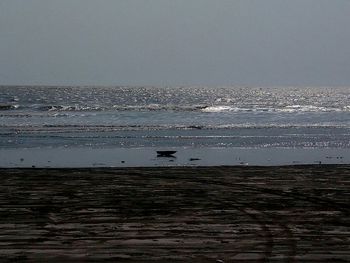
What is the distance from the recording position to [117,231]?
8.30 metres

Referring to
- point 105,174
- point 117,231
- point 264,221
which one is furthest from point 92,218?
point 105,174

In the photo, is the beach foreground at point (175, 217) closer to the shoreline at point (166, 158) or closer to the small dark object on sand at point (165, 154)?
the shoreline at point (166, 158)

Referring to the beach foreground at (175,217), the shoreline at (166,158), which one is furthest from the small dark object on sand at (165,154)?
the beach foreground at (175,217)

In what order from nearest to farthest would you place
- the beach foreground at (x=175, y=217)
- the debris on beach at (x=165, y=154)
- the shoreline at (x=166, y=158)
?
the beach foreground at (x=175, y=217)
the shoreline at (x=166, y=158)
the debris on beach at (x=165, y=154)

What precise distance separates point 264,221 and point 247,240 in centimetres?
138

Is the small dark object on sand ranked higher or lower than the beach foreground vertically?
lower

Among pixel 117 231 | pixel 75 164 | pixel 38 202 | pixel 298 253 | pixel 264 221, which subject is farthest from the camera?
pixel 75 164

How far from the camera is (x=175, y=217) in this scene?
9383 millimetres

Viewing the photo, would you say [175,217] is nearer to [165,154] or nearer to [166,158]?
[166,158]

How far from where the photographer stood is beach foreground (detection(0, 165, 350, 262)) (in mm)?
7180

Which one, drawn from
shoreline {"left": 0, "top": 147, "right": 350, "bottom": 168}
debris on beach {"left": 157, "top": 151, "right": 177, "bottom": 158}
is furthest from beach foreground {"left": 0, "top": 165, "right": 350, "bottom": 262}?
debris on beach {"left": 157, "top": 151, "right": 177, "bottom": 158}

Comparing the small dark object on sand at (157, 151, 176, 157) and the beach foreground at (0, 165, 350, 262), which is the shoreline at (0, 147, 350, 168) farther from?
the beach foreground at (0, 165, 350, 262)

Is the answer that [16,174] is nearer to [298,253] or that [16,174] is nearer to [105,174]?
[105,174]

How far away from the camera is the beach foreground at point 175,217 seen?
23.6 ft
